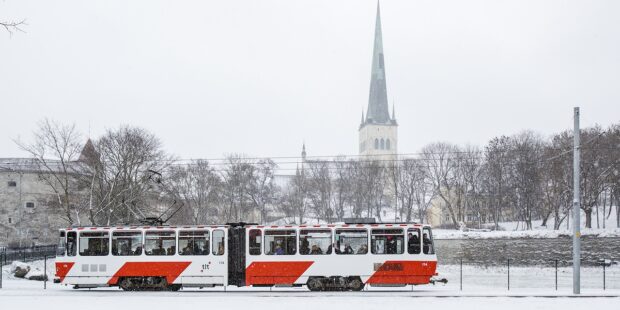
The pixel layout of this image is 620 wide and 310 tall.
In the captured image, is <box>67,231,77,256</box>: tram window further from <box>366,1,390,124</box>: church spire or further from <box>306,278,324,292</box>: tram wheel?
<box>366,1,390,124</box>: church spire

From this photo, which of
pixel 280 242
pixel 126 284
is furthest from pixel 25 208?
pixel 280 242

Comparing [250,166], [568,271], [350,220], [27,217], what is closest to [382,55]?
[250,166]

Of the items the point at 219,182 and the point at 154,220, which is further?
the point at 219,182

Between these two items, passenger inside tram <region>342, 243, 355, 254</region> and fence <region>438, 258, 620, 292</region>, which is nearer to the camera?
passenger inside tram <region>342, 243, 355, 254</region>

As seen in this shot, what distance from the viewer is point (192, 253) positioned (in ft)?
94.5

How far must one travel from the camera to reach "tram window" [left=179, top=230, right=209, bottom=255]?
1133 inches

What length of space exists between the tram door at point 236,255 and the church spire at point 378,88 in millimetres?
114636

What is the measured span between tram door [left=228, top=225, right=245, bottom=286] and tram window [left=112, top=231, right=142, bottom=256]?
13.0ft

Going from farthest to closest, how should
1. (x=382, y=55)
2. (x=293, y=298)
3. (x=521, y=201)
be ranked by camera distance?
(x=382, y=55) < (x=521, y=201) < (x=293, y=298)

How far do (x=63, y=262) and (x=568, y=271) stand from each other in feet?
130

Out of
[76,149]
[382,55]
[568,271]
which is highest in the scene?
[382,55]

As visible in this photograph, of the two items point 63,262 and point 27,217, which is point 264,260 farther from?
point 27,217

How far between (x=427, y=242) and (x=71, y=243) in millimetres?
15424

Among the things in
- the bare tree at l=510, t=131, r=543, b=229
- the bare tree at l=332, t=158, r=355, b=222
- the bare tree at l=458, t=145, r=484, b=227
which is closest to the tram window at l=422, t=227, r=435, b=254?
the bare tree at l=510, t=131, r=543, b=229
